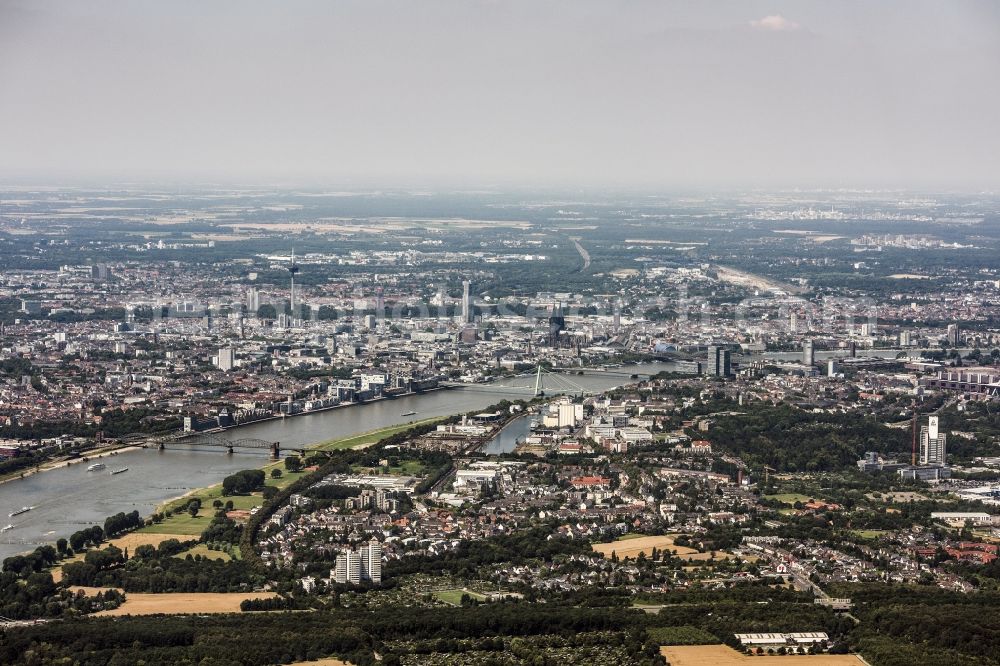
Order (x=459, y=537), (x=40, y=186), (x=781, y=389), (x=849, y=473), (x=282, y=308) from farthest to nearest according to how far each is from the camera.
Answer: (x=40, y=186) → (x=282, y=308) → (x=781, y=389) → (x=849, y=473) → (x=459, y=537)

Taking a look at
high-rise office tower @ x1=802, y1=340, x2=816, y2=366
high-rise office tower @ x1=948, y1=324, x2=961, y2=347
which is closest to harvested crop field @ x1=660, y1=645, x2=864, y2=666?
high-rise office tower @ x1=802, y1=340, x2=816, y2=366

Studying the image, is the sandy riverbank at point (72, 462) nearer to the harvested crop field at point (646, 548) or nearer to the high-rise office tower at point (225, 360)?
the high-rise office tower at point (225, 360)

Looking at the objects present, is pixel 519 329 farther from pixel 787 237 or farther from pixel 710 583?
pixel 787 237

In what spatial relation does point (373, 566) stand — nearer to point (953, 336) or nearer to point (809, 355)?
point (809, 355)

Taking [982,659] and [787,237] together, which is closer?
[982,659]

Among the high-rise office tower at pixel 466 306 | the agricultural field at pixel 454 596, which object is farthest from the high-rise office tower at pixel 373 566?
the high-rise office tower at pixel 466 306

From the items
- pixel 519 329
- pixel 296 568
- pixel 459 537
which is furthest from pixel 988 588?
pixel 519 329

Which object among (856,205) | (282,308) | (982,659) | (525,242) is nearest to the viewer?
(982,659)

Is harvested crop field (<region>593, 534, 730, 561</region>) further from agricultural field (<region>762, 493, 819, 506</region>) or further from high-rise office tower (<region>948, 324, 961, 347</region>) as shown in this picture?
high-rise office tower (<region>948, 324, 961, 347</region>)
